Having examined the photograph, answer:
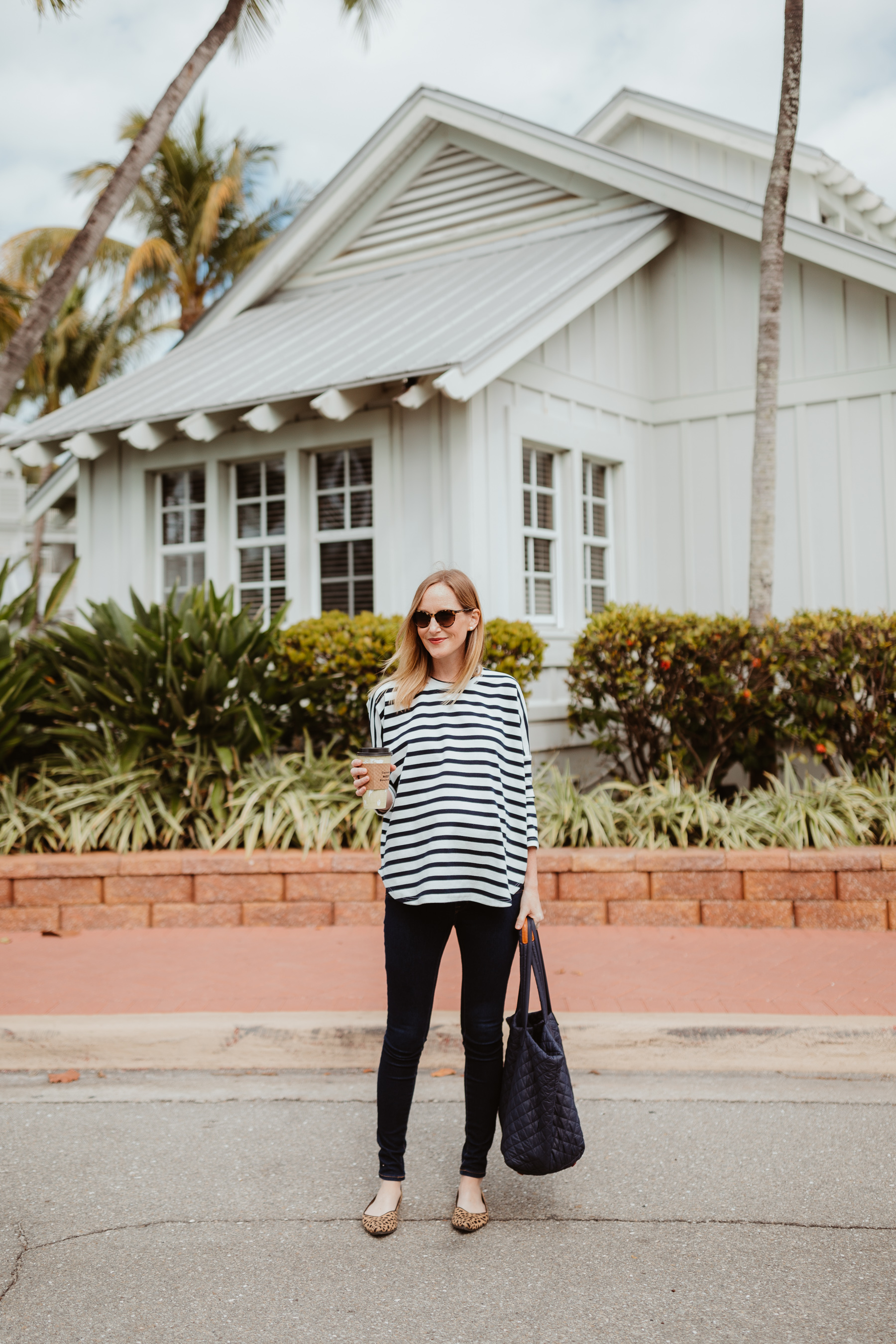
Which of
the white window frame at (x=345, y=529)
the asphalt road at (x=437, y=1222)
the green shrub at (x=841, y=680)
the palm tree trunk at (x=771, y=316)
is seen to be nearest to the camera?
the asphalt road at (x=437, y=1222)

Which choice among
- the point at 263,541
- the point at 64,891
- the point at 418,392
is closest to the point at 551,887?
the point at 64,891

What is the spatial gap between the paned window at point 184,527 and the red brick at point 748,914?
600 centimetres

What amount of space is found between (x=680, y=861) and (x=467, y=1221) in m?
3.54

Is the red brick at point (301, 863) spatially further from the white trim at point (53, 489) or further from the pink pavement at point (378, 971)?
the white trim at point (53, 489)

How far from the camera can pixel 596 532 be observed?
1034cm

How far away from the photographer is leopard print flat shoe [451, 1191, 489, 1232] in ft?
10.5

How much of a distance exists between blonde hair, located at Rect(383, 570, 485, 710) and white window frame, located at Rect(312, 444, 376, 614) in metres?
6.03

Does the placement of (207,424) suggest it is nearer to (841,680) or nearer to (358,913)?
(358,913)

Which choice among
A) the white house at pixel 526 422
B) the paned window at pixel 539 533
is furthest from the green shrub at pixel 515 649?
the paned window at pixel 539 533

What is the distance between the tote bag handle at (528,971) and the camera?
315 centimetres

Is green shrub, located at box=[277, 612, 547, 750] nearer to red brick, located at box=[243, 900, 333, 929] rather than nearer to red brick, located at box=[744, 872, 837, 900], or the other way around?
red brick, located at box=[243, 900, 333, 929]

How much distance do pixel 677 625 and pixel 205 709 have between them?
329cm

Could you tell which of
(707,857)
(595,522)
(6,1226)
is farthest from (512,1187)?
(595,522)

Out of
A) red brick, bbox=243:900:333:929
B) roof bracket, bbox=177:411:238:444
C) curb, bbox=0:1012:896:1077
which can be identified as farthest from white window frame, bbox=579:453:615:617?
curb, bbox=0:1012:896:1077
